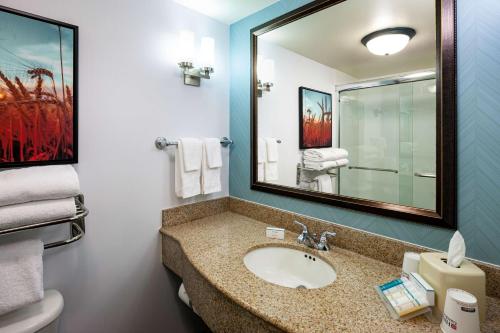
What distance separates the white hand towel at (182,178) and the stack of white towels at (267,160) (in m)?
0.42

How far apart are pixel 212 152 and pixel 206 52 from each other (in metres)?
0.60

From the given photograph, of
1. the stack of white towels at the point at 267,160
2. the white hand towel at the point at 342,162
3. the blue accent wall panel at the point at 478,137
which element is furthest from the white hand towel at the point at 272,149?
the blue accent wall panel at the point at 478,137

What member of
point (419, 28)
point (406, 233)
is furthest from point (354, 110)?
point (406, 233)

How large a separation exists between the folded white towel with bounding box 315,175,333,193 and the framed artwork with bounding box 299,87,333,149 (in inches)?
6.6

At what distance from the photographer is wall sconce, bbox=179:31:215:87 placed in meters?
1.45

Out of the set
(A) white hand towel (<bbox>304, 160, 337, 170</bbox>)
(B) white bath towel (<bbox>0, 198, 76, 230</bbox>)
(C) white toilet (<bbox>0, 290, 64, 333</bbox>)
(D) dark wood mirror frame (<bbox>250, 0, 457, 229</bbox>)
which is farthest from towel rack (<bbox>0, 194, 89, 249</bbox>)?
(D) dark wood mirror frame (<bbox>250, 0, 457, 229</bbox>)

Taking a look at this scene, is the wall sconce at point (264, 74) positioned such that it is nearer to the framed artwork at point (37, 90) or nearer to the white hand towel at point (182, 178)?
the white hand towel at point (182, 178)

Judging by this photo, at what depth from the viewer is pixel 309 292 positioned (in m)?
0.87

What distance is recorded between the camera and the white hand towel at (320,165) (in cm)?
131

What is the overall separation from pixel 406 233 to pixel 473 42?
733mm

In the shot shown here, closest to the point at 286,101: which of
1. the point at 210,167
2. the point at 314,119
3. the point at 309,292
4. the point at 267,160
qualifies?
the point at 314,119

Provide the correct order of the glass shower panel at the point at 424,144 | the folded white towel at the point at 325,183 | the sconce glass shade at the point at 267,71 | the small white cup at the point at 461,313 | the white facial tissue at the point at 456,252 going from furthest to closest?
1. the sconce glass shade at the point at 267,71
2. the folded white towel at the point at 325,183
3. the glass shower panel at the point at 424,144
4. the white facial tissue at the point at 456,252
5. the small white cup at the point at 461,313

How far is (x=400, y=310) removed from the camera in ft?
2.41

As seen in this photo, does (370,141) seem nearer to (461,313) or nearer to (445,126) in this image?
(445,126)
